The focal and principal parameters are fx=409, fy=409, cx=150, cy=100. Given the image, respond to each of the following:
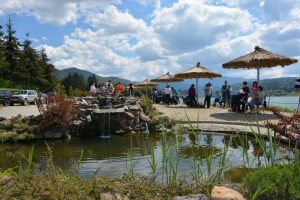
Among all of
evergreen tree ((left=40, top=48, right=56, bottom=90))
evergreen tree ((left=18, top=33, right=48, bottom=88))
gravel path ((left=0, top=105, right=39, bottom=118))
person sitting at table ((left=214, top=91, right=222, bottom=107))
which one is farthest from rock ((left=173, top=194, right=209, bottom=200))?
evergreen tree ((left=40, top=48, right=56, bottom=90))

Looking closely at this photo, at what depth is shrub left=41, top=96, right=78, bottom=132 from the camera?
15602mm

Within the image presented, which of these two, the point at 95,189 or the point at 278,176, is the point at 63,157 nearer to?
the point at 95,189

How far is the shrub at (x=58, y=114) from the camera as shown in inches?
614

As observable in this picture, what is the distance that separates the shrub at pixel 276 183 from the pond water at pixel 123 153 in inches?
56.4

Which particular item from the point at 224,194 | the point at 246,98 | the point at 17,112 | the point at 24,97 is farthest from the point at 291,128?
the point at 24,97

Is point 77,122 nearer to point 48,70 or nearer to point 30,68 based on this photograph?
point 30,68

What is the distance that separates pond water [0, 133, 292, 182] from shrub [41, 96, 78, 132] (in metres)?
0.97

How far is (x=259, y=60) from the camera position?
19453 mm

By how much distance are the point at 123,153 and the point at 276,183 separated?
21.9 ft

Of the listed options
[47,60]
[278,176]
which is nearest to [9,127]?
[278,176]

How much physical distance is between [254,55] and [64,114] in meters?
9.67

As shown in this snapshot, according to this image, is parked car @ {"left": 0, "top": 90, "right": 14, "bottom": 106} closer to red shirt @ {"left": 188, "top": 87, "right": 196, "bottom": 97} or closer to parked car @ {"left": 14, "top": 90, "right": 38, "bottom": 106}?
parked car @ {"left": 14, "top": 90, "right": 38, "bottom": 106}

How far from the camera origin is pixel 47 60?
70.1 m

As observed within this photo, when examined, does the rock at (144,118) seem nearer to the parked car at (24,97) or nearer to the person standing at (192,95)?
the person standing at (192,95)
